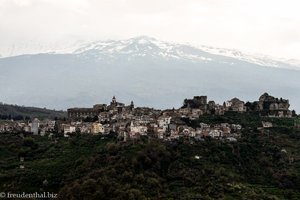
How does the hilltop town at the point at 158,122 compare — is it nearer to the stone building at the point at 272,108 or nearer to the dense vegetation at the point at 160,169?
the stone building at the point at 272,108

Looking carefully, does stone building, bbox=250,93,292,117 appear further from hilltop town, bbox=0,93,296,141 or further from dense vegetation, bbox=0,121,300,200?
dense vegetation, bbox=0,121,300,200

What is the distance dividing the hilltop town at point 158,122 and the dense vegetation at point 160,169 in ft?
13.6

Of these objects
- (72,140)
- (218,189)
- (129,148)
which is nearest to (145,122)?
(72,140)

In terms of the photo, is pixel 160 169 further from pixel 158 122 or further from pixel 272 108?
pixel 272 108

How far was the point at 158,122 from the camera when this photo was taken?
284 feet

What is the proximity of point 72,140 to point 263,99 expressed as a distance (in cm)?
3223

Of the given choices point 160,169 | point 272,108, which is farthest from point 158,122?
point 160,169

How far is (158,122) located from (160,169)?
2402 cm

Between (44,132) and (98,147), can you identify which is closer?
(98,147)

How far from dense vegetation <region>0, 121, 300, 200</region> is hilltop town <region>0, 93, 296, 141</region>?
4.15 metres

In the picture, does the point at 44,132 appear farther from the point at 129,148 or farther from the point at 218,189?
the point at 218,189

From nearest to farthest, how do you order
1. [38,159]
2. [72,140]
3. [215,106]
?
1. [38,159]
2. [72,140]
3. [215,106]

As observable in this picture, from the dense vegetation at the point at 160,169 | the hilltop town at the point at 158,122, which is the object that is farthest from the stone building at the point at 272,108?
the dense vegetation at the point at 160,169

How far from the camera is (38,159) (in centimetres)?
7175
